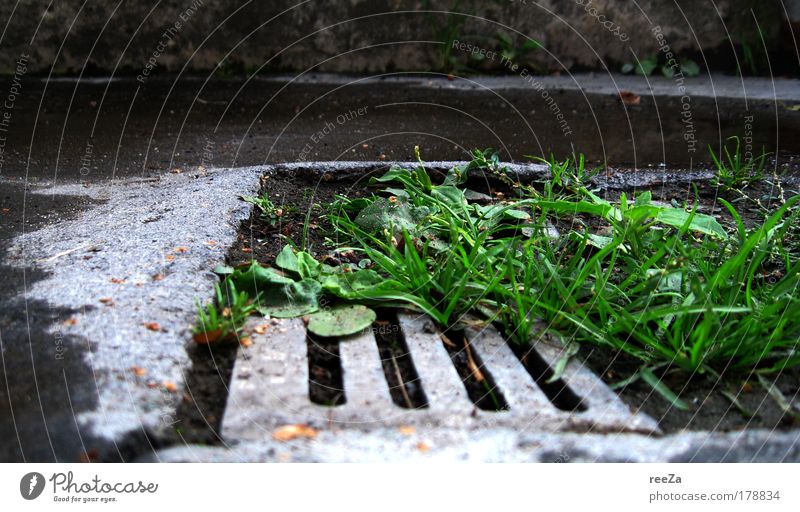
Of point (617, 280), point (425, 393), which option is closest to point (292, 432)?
point (425, 393)

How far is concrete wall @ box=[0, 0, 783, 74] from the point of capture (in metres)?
3.38

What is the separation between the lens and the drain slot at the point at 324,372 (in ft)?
3.72

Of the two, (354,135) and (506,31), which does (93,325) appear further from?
(506,31)

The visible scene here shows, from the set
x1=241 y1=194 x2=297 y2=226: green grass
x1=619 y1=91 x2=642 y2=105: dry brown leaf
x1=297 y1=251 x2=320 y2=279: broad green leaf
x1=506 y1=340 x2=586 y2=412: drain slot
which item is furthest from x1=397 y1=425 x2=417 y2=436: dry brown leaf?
x1=619 y1=91 x2=642 y2=105: dry brown leaf

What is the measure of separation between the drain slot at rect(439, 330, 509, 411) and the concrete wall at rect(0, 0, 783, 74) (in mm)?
2348

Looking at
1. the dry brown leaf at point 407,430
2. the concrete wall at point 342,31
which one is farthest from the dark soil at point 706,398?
the concrete wall at point 342,31

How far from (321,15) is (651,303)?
265 centimetres

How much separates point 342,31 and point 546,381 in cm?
276

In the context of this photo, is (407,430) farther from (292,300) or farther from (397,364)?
(292,300)

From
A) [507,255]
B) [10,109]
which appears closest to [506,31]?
[10,109]

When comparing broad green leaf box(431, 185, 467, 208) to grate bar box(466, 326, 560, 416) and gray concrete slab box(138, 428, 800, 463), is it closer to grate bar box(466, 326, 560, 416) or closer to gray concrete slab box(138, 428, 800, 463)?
grate bar box(466, 326, 560, 416)

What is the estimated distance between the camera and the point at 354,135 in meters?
2.70

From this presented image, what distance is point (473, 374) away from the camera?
47.8 inches

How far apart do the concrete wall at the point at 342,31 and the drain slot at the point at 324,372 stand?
2375mm
